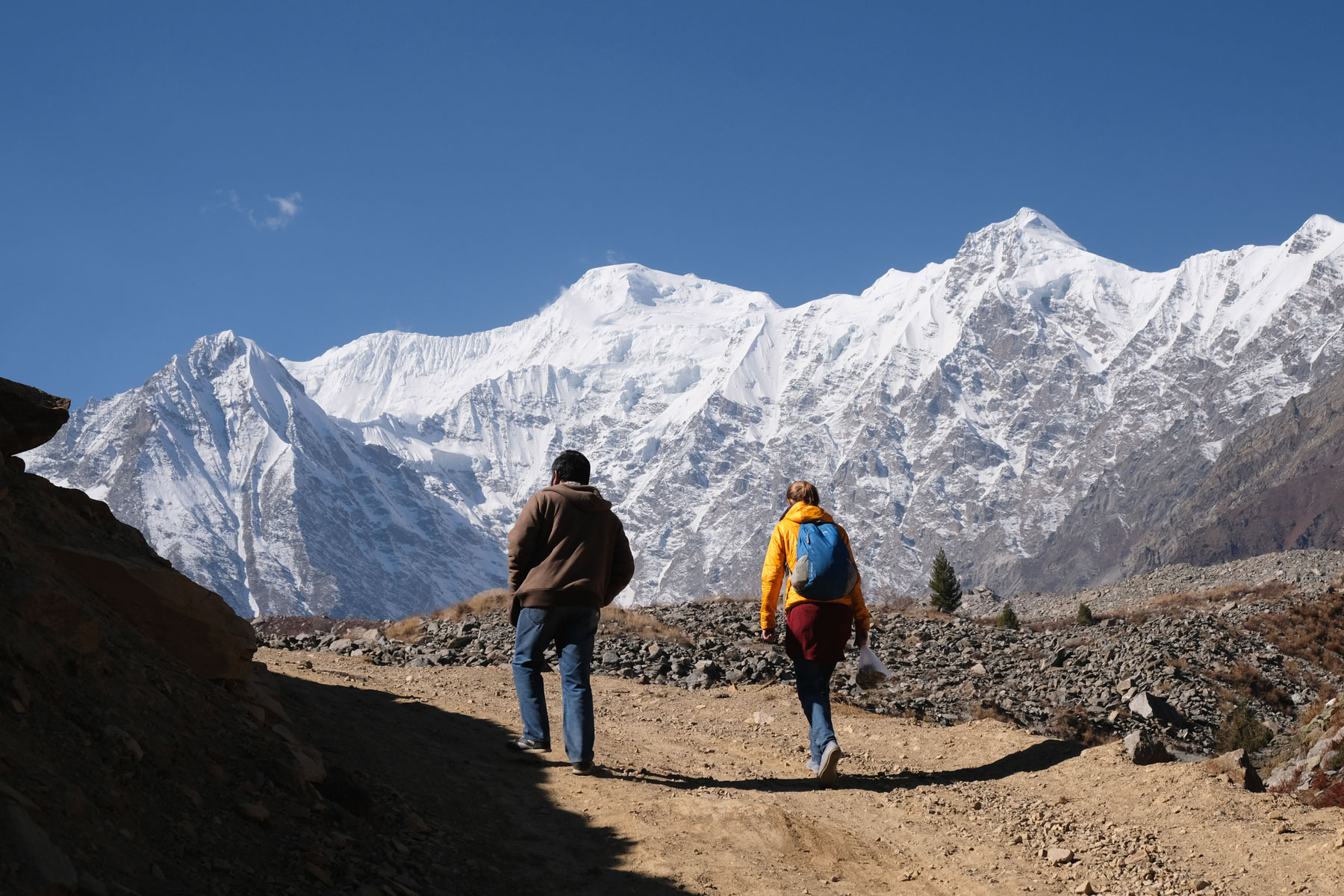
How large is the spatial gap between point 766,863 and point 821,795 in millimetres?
1674

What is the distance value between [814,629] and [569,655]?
1.77 metres

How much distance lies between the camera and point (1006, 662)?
22.3 m

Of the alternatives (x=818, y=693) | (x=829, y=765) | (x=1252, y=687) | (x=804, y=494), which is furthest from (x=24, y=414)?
(x=1252, y=687)

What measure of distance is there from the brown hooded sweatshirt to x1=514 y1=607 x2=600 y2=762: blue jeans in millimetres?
98

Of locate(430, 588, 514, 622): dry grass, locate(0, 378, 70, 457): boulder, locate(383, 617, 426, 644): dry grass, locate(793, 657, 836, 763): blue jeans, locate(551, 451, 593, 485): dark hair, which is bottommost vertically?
locate(793, 657, 836, 763): blue jeans

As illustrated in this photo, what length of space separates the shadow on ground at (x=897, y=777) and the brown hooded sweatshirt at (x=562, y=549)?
130 cm

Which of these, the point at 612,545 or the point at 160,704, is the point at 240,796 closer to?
the point at 160,704

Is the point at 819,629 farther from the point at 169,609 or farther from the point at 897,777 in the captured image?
the point at 169,609

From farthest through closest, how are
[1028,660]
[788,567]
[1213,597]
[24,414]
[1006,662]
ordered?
1. [1213,597]
2. [1028,660]
3. [1006,662]
4. [788,567]
5. [24,414]

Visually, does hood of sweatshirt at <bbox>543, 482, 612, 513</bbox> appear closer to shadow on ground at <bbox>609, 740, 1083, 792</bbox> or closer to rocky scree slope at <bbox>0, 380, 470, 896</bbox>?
shadow on ground at <bbox>609, 740, 1083, 792</bbox>

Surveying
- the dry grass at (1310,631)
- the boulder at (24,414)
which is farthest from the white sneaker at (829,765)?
the dry grass at (1310,631)

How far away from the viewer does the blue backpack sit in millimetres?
8289

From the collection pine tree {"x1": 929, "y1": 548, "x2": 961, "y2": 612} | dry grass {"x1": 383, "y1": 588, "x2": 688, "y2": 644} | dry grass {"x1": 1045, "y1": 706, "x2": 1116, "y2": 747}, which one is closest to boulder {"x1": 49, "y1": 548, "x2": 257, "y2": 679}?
dry grass {"x1": 383, "y1": 588, "x2": 688, "y2": 644}

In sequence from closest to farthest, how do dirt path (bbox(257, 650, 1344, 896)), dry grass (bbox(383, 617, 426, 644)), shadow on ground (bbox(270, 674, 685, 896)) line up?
1. shadow on ground (bbox(270, 674, 685, 896))
2. dirt path (bbox(257, 650, 1344, 896))
3. dry grass (bbox(383, 617, 426, 644))
